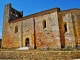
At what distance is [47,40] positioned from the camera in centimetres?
1800

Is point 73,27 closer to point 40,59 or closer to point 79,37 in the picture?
point 79,37

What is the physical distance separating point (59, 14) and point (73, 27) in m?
3.14

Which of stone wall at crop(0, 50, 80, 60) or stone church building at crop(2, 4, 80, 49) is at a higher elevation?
stone church building at crop(2, 4, 80, 49)

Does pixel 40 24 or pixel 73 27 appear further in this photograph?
pixel 40 24

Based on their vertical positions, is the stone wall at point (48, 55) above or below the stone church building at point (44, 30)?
below

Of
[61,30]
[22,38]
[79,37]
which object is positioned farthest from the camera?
[22,38]

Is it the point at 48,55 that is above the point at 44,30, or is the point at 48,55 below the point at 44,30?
below

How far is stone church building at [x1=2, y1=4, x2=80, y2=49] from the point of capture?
1670cm

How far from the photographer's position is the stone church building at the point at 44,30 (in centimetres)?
1670

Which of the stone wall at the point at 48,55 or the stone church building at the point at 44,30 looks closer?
the stone wall at the point at 48,55

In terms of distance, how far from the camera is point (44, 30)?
1880 centimetres

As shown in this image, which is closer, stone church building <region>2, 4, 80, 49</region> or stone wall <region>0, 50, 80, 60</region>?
stone wall <region>0, 50, 80, 60</region>

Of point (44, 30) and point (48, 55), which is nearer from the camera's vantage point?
point (48, 55)

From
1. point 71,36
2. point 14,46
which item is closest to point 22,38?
point 14,46
